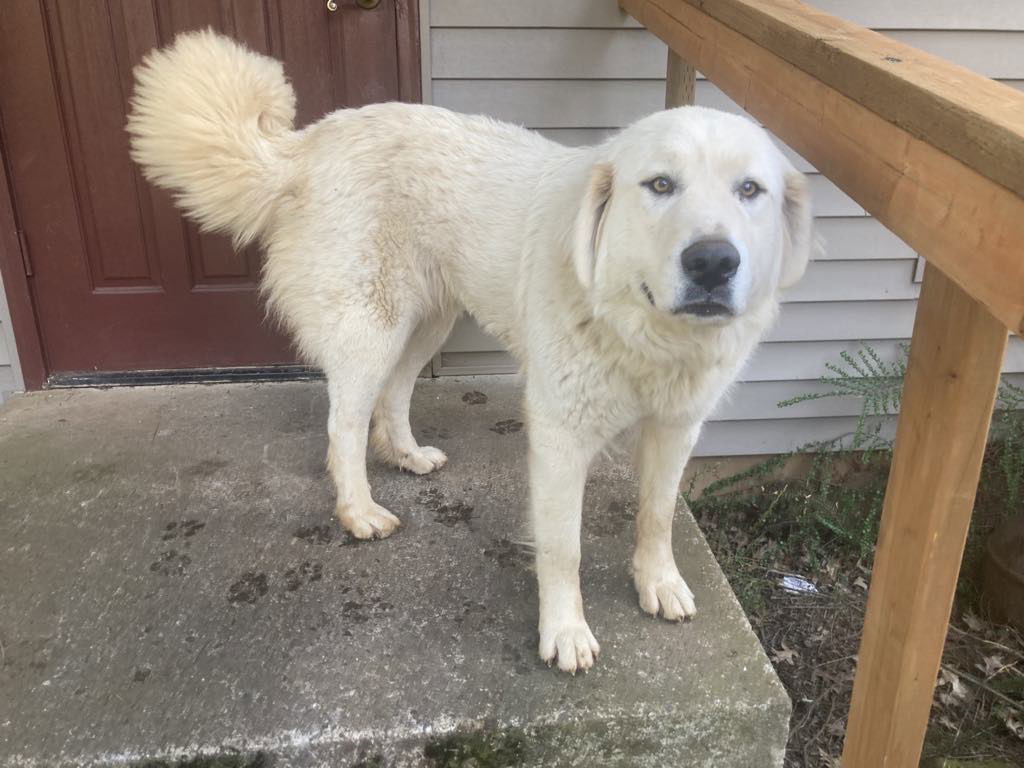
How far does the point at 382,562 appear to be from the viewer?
2.41 m

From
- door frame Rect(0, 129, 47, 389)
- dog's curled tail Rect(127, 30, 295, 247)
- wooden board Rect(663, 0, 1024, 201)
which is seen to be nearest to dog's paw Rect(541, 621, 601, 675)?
wooden board Rect(663, 0, 1024, 201)

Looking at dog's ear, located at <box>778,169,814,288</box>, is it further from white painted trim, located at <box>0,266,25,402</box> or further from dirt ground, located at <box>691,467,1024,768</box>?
white painted trim, located at <box>0,266,25,402</box>

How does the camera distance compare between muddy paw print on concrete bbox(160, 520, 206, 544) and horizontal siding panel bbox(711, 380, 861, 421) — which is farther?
horizontal siding panel bbox(711, 380, 861, 421)

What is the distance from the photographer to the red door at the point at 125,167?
122 inches

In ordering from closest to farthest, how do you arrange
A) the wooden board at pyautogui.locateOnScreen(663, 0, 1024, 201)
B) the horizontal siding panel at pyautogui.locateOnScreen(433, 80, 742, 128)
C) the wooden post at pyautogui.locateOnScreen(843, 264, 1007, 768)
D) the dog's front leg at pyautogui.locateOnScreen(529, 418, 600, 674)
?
1. the wooden board at pyautogui.locateOnScreen(663, 0, 1024, 201)
2. the wooden post at pyautogui.locateOnScreen(843, 264, 1007, 768)
3. the dog's front leg at pyautogui.locateOnScreen(529, 418, 600, 674)
4. the horizontal siding panel at pyautogui.locateOnScreen(433, 80, 742, 128)

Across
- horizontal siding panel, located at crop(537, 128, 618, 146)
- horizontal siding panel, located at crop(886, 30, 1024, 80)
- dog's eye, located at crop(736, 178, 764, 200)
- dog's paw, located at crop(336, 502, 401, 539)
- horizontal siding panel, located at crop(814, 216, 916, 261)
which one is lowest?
dog's paw, located at crop(336, 502, 401, 539)

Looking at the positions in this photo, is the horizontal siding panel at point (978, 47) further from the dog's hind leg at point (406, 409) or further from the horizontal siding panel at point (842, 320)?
the dog's hind leg at point (406, 409)

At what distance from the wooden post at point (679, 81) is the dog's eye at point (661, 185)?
1.35 meters

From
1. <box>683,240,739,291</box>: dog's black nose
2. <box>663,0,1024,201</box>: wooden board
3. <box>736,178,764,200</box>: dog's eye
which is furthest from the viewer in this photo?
<box>736,178,764,200</box>: dog's eye

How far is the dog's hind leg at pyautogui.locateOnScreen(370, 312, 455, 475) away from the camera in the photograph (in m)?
2.84

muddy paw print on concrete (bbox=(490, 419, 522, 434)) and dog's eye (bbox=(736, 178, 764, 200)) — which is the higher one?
dog's eye (bbox=(736, 178, 764, 200))

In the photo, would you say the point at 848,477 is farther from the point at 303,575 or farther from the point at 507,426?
the point at 303,575

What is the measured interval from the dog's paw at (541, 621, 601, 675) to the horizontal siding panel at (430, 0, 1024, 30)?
7.61 ft

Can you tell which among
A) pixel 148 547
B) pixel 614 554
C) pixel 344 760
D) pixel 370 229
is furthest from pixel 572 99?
pixel 344 760
